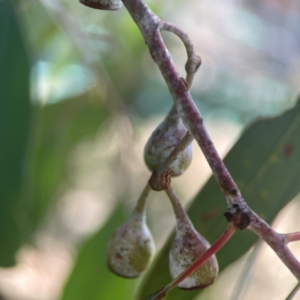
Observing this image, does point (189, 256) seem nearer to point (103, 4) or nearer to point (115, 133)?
point (103, 4)

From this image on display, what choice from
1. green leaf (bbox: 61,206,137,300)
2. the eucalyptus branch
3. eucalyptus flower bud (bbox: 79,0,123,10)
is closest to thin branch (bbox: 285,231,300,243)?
the eucalyptus branch

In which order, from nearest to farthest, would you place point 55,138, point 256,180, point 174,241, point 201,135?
point 201,135 < point 174,241 < point 256,180 < point 55,138

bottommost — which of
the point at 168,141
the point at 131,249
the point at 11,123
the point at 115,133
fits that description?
the point at 115,133

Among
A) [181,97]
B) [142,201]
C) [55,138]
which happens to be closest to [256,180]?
[142,201]

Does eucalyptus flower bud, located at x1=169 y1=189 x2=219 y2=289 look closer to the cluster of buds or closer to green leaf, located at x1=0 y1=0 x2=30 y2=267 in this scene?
the cluster of buds

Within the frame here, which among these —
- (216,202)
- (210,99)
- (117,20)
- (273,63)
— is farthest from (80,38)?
(273,63)

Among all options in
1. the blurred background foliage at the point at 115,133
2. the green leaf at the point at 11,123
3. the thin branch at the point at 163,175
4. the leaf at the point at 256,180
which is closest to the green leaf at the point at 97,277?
the blurred background foliage at the point at 115,133

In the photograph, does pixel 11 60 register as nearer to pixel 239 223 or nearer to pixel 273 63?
pixel 239 223
